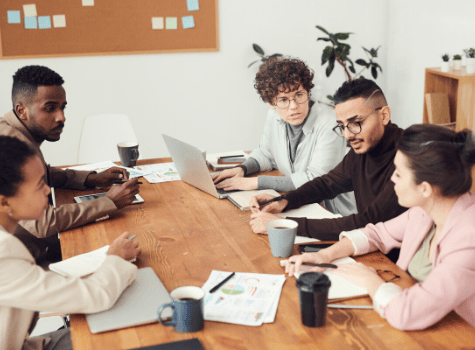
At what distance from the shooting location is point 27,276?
42.4 inches

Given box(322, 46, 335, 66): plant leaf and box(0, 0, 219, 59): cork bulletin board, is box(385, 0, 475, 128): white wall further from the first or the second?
box(0, 0, 219, 59): cork bulletin board

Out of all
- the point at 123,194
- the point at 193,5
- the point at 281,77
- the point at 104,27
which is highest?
the point at 193,5

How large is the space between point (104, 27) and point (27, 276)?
316cm

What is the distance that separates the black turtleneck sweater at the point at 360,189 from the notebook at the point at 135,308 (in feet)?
1.74

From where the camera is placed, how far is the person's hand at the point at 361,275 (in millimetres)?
1170

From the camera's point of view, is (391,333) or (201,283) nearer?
(391,333)

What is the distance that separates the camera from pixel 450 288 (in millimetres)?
1052

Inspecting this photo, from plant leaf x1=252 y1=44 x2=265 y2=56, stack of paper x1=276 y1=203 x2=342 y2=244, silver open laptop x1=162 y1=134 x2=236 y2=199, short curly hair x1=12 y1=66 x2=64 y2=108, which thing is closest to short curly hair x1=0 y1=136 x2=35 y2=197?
silver open laptop x1=162 y1=134 x2=236 y2=199

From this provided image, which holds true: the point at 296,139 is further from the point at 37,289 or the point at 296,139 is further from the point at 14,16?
the point at 14,16

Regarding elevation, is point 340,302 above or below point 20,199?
below

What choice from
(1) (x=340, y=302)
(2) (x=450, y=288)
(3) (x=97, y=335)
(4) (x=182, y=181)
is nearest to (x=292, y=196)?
(4) (x=182, y=181)

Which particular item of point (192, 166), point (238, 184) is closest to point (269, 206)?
point (238, 184)

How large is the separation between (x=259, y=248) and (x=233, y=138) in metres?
2.97

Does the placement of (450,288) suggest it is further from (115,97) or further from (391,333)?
(115,97)
